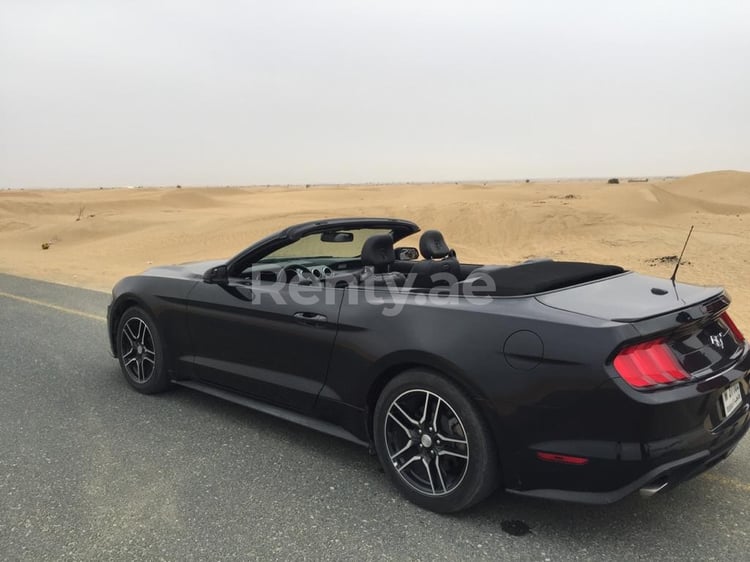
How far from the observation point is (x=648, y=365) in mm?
2590

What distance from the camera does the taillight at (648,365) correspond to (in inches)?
100

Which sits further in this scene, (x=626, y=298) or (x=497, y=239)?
(x=497, y=239)

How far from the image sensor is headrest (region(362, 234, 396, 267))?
404 centimetres

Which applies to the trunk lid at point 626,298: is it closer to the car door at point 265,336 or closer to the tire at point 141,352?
the car door at point 265,336

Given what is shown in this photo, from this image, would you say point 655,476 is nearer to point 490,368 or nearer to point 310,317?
point 490,368

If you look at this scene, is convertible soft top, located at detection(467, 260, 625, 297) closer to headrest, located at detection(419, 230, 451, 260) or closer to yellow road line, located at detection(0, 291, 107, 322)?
headrest, located at detection(419, 230, 451, 260)

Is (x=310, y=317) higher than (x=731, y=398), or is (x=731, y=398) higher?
(x=310, y=317)

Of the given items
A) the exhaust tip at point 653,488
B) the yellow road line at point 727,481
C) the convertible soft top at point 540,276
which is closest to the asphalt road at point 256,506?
the yellow road line at point 727,481

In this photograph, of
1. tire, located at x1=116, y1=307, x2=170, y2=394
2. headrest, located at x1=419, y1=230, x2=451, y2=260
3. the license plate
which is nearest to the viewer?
the license plate

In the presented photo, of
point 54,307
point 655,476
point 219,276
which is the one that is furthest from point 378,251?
point 54,307

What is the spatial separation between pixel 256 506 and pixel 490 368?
1412mm

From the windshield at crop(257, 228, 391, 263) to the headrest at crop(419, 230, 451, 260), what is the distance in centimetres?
37

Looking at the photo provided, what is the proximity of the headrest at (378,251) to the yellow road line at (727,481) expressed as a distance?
90.0 inches

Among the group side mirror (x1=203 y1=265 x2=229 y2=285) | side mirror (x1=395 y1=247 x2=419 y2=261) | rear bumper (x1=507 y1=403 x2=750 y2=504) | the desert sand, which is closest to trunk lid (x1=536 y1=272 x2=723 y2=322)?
rear bumper (x1=507 y1=403 x2=750 y2=504)
